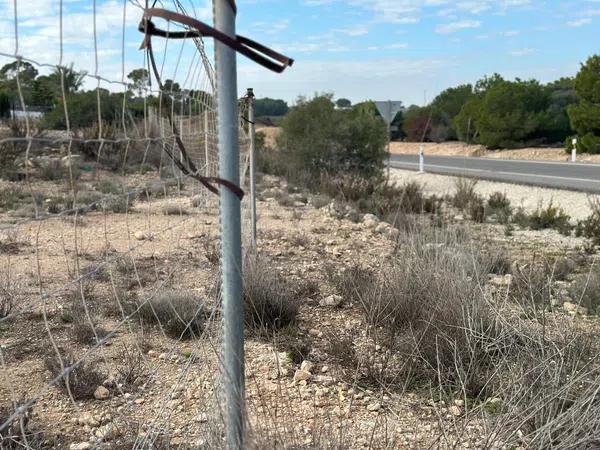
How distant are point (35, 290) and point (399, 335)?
3740 mm

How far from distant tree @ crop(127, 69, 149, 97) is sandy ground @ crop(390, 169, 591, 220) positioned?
40.4ft

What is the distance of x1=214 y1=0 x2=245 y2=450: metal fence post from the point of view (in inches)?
90.7

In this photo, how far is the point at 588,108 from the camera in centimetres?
3869

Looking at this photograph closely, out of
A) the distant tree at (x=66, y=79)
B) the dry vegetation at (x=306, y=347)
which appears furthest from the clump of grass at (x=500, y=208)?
the distant tree at (x=66, y=79)

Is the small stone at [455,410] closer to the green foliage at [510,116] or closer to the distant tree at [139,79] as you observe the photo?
the distant tree at [139,79]

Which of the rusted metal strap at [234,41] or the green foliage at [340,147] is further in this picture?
the green foliage at [340,147]

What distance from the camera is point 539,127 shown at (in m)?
50.2

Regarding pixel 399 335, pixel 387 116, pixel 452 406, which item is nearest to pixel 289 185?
pixel 387 116

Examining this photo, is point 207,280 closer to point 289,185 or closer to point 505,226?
point 505,226

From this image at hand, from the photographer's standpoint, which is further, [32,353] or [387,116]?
[387,116]

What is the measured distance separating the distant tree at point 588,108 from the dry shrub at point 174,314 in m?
36.7

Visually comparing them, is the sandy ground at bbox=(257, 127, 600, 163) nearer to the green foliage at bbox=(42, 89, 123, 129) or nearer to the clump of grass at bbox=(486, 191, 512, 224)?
the clump of grass at bbox=(486, 191, 512, 224)

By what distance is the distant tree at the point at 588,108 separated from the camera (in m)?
38.3

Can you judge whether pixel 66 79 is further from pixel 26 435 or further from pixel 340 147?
pixel 340 147
